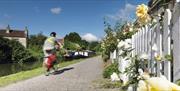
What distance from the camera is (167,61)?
169 inches

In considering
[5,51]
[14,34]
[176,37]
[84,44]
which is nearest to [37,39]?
[14,34]

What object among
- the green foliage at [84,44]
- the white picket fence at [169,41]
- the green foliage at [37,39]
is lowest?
the white picket fence at [169,41]

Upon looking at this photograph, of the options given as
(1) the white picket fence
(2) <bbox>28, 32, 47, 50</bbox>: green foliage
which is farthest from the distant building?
(1) the white picket fence

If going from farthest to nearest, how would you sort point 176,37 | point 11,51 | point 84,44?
point 84,44 < point 11,51 < point 176,37

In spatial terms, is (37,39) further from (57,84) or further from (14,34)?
(57,84)

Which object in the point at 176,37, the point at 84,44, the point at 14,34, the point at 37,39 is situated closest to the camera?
the point at 176,37

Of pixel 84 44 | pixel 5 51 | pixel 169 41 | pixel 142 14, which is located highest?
pixel 84 44

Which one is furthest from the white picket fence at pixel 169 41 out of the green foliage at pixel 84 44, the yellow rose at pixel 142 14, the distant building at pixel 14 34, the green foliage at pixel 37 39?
the distant building at pixel 14 34

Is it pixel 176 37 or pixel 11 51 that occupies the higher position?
pixel 11 51

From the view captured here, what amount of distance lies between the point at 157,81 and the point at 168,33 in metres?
3.08

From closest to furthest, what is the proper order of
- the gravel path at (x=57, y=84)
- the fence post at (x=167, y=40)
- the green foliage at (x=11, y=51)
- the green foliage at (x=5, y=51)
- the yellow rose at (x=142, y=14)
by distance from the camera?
the fence post at (x=167, y=40) → the yellow rose at (x=142, y=14) → the gravel path at (x=57, y=84) → the green foliage at (x=5, y=51) → the green foliage at (x=11, y=51)

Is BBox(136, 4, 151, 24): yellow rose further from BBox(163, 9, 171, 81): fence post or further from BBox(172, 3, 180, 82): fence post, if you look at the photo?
BBox(172, 3, 180, 82): fence post

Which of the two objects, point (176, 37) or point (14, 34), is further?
point (14, 34)

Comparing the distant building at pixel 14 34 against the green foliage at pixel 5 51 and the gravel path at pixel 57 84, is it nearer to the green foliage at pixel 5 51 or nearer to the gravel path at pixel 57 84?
the green foliage at pixel 5 51
